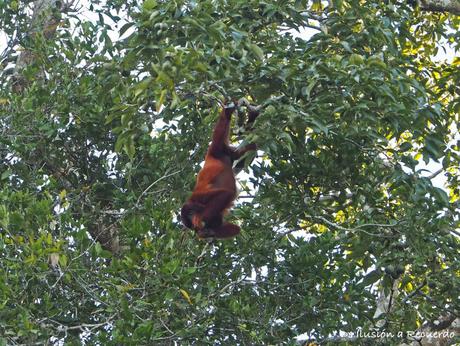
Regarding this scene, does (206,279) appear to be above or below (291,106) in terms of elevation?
below

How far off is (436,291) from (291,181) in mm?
1317

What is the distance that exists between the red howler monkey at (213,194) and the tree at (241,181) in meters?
0.13

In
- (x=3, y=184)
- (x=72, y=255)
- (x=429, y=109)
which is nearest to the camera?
(x=429, y=109)

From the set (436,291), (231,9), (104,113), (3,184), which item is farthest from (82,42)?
(436,291)

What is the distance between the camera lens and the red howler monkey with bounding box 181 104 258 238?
580 cm

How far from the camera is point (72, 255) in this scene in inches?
202

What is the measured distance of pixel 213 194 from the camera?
19.3 feet

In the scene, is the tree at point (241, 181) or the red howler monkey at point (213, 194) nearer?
the tree at point (241, 181)

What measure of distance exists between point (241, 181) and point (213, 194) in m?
1.01

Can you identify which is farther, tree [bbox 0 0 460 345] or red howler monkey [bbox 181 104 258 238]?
red howler monkey [bbox 181 104 258 238]

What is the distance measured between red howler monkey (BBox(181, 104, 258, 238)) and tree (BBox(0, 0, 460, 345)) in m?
0.13

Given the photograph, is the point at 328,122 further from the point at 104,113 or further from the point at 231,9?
the point at 104,113

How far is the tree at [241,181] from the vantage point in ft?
15.2

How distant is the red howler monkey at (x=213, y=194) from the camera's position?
19.0ft
